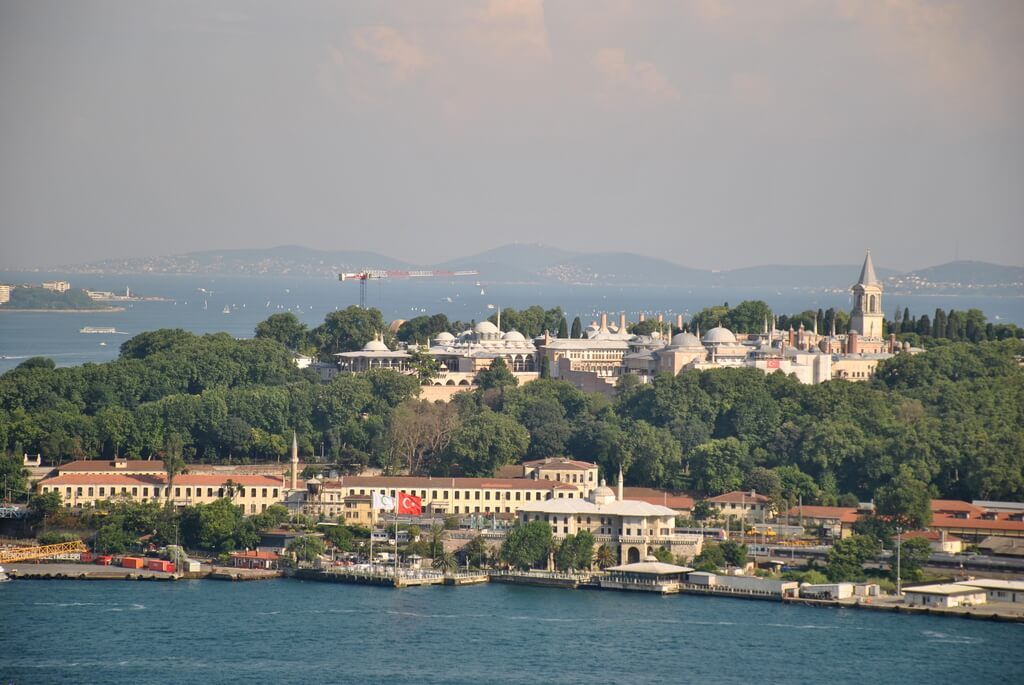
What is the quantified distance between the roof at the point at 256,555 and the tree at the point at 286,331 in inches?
1212

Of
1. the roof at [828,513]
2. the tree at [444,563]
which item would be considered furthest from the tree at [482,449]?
the tree at [444,563]

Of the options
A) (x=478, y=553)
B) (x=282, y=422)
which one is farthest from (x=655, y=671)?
(x=282, y=422)

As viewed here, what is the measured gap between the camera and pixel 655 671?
35.3 meters

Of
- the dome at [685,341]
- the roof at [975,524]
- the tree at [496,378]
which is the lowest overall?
the roof at [975,524]

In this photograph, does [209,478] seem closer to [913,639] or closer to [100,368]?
[100,368]

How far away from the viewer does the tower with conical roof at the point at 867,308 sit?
73.9 meters

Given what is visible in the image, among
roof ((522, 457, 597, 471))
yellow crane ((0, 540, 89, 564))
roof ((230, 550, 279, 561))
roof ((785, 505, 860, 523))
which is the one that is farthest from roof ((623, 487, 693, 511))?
yellow crane ((0, 540, 89, 564))

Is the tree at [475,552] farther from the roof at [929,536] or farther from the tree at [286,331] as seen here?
the tree at [286,331]

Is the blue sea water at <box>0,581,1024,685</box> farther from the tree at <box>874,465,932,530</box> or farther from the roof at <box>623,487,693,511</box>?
the roof at <box>623,487,693,511</box>

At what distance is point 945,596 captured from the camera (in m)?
40.5

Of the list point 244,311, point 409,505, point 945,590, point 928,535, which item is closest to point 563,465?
point 409,505

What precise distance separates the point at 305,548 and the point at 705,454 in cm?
1122

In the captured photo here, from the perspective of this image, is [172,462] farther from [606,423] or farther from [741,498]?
[741,498]

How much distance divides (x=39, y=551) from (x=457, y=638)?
11.2m
